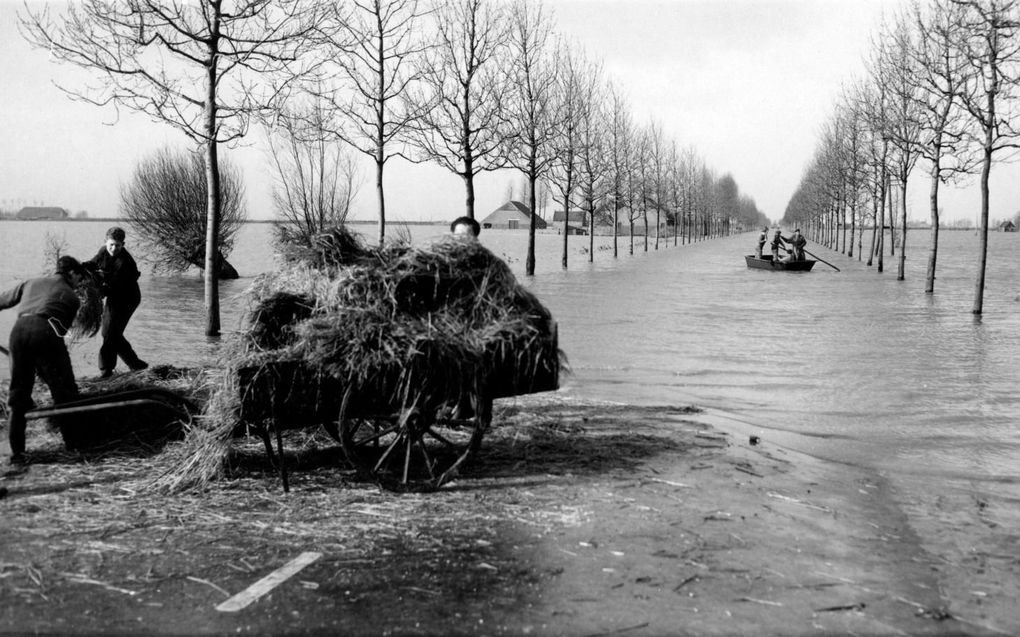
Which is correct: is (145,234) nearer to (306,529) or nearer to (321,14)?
(321,14)

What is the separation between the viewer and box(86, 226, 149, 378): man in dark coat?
10.3m

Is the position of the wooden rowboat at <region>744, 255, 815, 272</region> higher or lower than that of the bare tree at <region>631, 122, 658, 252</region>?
lower

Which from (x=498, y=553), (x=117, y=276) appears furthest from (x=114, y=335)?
(x=498, y=553)

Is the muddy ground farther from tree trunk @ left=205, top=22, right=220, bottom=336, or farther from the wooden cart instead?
tree trunk @ left=205, top=22, right=220, bottom=336

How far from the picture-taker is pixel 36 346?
6.68 meters

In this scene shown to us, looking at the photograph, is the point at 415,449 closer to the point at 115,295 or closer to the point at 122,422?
the point at 122,422

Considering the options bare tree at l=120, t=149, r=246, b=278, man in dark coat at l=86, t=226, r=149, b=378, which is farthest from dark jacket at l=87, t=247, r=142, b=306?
bare tree at l=120, t=149, r=246, b=278

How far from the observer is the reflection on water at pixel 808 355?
836 cm

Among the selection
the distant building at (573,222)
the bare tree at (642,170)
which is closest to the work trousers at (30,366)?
the bare tree at (642,170)

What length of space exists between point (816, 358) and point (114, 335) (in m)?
11.0

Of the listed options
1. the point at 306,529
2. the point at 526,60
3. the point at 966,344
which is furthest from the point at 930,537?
the point at 526,60

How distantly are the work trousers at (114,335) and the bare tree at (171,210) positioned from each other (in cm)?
2511

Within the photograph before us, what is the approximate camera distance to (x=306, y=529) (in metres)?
5.05

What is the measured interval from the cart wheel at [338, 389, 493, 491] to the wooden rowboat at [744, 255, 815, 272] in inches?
1429
